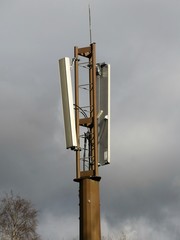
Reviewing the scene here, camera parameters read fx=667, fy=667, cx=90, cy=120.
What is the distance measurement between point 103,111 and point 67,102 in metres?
0.50

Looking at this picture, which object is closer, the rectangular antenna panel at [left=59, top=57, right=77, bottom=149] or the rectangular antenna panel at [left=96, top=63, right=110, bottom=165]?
the rectangular antenna panel at [left=59, top=57, right=77, bottom=149]

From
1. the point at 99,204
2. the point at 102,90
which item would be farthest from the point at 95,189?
the point at 102,90

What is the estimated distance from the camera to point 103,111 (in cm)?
860

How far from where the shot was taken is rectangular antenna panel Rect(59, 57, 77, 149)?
8.34 meters

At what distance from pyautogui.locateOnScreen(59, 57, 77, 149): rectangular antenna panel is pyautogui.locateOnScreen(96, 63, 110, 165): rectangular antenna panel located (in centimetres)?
38

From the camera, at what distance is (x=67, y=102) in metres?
8.45

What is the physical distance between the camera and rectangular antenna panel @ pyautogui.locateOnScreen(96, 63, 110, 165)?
846 centimetres

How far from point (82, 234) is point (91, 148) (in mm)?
1083

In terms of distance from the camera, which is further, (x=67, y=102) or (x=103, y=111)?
(x=103, y=111)

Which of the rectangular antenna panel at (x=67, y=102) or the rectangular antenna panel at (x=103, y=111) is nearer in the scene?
the rectangular antenna panel at (x=67, y=102)

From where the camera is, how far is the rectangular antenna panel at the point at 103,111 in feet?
27.8

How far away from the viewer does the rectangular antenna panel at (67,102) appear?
834 centimetres

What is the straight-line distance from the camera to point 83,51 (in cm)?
874

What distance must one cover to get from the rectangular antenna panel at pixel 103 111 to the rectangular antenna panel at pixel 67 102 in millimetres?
382
